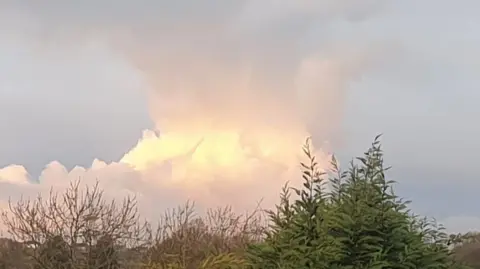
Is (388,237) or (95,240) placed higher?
(95,240)

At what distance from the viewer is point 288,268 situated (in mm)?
9984

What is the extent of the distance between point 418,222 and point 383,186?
113cm

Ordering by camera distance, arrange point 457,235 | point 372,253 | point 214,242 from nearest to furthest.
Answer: point 372,253 → point 457,235 → point 214,242

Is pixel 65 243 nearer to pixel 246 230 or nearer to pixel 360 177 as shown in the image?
pixel 246 230

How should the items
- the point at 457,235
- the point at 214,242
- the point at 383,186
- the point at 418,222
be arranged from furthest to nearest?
the point at 214,242 < the point at 457,235 < the point at 418,222 < the point at 383,186

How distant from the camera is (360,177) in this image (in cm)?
1064

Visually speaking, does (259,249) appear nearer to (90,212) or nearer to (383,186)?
(383,186)

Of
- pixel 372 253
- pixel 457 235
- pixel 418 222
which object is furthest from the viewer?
pixel 457 235

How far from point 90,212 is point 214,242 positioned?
575 centimetres

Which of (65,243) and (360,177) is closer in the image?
(360,177)

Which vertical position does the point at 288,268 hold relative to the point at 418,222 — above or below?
below

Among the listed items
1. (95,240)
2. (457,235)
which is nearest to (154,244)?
(95,240)

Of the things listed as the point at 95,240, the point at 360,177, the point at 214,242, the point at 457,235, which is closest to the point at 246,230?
the point at 214,242

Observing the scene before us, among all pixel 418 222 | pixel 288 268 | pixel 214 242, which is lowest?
pixel 288 268
